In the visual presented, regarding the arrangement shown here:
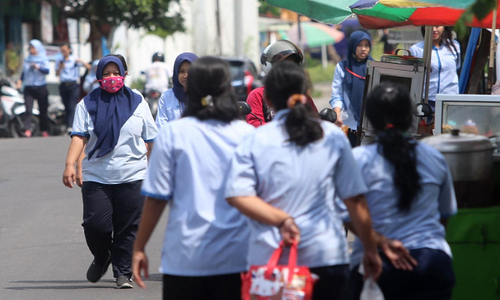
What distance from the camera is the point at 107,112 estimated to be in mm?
6301

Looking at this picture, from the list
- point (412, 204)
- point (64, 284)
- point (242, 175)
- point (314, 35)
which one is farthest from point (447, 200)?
point (314, 35)

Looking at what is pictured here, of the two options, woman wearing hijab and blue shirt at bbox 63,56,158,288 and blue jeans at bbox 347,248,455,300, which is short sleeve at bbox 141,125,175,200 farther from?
woman wearing hijab and blue shirt at bbox 63,56,158,288

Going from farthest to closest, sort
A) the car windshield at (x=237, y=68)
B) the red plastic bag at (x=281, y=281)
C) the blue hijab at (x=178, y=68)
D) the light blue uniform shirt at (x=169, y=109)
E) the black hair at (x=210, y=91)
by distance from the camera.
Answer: the car windshield at (x=237, y=68) < the light blue uniform shirt at (x=169, y=109) < the blue hijab at (x=178, y=68) < the black hair at (x=210, y=91) < the red plastic bag at (x=281, y=281)

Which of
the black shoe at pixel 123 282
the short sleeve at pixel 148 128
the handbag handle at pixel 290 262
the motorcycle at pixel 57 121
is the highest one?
the short sleeve at pixel 148 128

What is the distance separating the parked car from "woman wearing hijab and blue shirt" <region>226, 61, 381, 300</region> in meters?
18.3

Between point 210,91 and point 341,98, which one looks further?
point 341,98

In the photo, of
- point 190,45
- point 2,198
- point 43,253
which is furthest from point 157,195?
point 190,45

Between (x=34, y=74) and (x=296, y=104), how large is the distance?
14832 millimetres

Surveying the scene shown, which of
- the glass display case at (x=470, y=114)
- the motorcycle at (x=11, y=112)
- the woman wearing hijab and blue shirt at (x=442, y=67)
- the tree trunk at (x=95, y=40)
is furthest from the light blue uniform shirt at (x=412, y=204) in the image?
the tree trunk at (x=95, y=40)

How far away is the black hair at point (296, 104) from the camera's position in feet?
11.6

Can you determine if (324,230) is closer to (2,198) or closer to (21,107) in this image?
(2,198)

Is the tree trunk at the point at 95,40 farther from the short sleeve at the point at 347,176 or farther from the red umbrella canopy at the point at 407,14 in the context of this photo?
the short sleeve at the point at 347,176

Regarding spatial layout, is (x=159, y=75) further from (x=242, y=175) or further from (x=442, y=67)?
(x=242, y=175)

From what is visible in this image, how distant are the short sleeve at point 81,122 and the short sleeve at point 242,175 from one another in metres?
2.98
